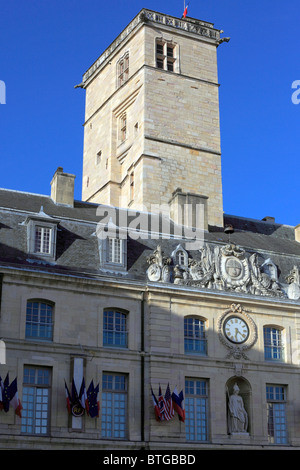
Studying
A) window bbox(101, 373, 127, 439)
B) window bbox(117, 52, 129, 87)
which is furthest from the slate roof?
window bbox(117, 52, 129, 87)

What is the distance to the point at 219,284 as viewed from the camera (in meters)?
32.0

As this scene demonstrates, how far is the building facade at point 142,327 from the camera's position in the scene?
28062mm

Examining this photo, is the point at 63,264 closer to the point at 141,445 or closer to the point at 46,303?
the point at 46,303

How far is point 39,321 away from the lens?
28.8 metres

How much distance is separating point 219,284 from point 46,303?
727cm

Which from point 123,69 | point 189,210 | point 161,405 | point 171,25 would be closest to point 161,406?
point 161,405

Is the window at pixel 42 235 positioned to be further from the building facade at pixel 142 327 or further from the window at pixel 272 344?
the window at pixel 272 344

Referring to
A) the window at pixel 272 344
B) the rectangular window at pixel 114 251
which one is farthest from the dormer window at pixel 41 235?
the window at pixel 272 344

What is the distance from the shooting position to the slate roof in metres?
29.8

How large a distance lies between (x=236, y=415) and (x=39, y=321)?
333 inches

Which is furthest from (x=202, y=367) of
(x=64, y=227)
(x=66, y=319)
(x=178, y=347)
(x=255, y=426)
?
(x=64, y=227)

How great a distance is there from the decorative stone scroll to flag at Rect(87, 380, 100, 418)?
5132mm

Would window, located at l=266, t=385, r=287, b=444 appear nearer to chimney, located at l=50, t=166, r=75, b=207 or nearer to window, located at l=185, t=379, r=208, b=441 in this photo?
window, located at l=185, t=379, r=208, b=441

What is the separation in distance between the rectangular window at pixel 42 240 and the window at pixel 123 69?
16.7 meters
